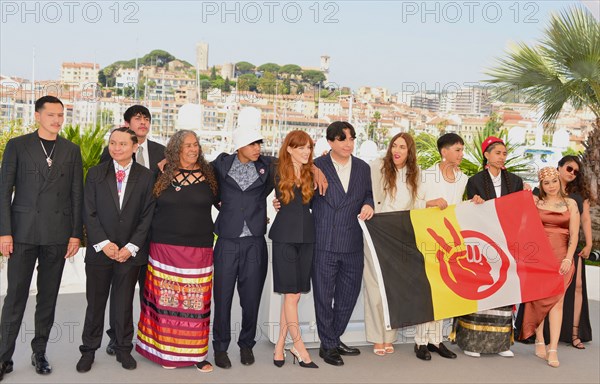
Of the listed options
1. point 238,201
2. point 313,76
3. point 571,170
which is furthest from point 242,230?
point 313,76

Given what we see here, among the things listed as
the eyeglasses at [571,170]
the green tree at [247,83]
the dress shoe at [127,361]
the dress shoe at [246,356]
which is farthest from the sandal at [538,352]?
the green tree at [247,83]

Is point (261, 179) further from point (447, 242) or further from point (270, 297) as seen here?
point (447, 242)

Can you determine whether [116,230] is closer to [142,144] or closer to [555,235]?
[142,144]

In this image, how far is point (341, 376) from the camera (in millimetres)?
4320

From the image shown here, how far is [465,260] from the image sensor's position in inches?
190

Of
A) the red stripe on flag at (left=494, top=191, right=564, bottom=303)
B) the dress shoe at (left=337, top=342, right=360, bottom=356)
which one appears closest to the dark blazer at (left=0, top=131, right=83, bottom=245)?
the dress shoe at (left=337, top=342, right=360, bottom=356)

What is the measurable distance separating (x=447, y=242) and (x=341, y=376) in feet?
3.91

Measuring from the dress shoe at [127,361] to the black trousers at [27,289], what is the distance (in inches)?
18.0

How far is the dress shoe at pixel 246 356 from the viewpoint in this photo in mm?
4449

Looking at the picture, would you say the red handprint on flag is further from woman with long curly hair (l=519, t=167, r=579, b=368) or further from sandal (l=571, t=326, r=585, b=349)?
sandal (l=571, t=326, r=585, b=349)

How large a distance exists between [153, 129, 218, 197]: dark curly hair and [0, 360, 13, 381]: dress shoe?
1270mm

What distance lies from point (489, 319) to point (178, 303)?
2116 mm

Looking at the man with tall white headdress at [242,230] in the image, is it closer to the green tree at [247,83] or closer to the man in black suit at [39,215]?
the man in black suit at [39,215]

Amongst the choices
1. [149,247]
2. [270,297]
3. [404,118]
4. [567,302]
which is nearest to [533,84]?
[567,302]
